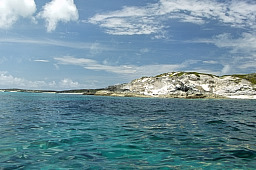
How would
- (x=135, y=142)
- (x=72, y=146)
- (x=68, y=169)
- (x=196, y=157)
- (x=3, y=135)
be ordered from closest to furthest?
(x=68, y=169) < (x=196, y=157) < (x=72, y=146) < (x=135, y=142) < (x=3, y=135)

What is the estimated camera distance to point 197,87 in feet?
405

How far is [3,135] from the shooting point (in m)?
12.5

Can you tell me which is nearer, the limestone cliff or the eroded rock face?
the limestone cliff

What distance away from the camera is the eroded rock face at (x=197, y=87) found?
117188 millimetres

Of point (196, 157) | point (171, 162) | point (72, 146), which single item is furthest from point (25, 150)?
point (196, 157)

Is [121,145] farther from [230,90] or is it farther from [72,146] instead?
[230,90]

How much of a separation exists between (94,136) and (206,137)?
6956 mm

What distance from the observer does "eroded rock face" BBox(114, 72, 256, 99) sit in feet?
384

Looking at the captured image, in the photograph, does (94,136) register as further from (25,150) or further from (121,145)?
(25,150)

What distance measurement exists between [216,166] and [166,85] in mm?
118287

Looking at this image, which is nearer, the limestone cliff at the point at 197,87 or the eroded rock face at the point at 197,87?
the limestone cliff at the point at 197,87

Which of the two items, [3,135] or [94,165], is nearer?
[94,165]

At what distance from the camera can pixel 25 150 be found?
9.50 m

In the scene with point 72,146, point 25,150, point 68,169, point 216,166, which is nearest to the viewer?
point 68,169
